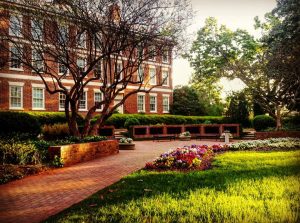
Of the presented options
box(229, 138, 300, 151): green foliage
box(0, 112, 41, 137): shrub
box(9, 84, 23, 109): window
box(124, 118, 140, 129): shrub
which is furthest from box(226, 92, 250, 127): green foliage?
box(0, 112, 41, 137): shrub

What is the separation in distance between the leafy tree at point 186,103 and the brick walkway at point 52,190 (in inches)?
1195

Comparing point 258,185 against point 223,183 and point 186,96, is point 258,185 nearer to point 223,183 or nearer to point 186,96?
point 223,183

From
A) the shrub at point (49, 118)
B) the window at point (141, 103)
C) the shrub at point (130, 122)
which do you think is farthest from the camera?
the window at point (141, 103)

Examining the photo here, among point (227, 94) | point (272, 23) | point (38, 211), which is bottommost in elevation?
point (38, 211)

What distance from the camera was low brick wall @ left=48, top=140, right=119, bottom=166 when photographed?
36.4 feet

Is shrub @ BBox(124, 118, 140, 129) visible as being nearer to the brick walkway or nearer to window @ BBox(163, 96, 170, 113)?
window @ BBox(163, 96, 170, 113)

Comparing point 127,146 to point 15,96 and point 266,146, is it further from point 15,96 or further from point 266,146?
point 15,96

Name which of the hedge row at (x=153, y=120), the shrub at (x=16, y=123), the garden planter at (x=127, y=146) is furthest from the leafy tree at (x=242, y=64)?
the shrub at (x=16, y=123)

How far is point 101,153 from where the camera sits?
A: 14.1 m

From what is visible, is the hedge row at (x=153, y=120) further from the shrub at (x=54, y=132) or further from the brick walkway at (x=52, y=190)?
the brick walkway at (x=52, y=190)

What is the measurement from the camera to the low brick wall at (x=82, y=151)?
11.1 metres

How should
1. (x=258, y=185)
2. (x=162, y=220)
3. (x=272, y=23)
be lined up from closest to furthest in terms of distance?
(x=162, y=220), (x=258, y=185), (x=272, y=23)

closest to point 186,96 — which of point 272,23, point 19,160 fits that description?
point 272,23

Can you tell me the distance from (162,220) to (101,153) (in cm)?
994
